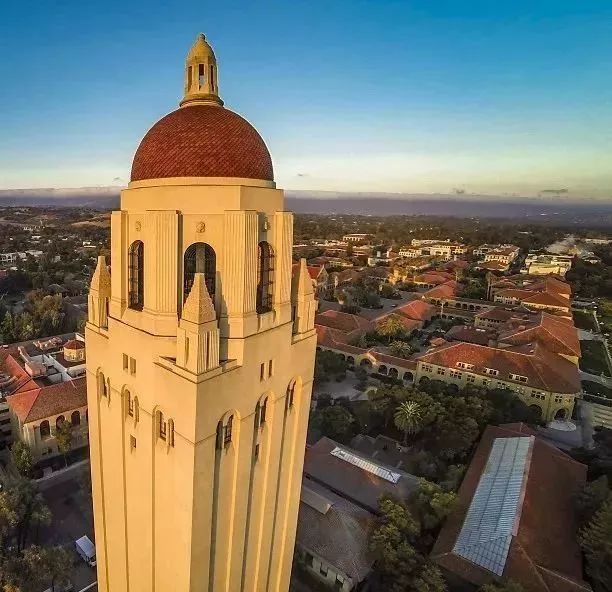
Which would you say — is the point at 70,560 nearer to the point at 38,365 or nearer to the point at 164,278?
the point at 164,278

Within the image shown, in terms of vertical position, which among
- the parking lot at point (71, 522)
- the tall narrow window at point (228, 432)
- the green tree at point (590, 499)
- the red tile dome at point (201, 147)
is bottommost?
the parking lot at point (71, 522)

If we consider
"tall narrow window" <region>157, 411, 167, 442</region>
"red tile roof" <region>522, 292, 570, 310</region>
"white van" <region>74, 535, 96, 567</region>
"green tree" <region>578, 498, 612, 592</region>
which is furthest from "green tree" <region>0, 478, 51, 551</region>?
"red tile roof" <region>522, 292, 570, 310</region>

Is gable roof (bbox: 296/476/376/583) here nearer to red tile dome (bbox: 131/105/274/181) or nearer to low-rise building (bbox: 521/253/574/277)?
red tile dome (bbox: 131/105/274/181)

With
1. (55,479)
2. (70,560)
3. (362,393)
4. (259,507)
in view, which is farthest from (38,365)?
(259,507)

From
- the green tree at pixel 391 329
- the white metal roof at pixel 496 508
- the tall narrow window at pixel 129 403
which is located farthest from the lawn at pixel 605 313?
the tall narrow window at pixel 129 403

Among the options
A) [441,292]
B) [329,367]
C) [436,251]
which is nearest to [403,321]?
[329,367]

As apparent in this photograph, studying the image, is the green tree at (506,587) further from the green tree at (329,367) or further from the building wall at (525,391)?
the green tree at (329,367)
